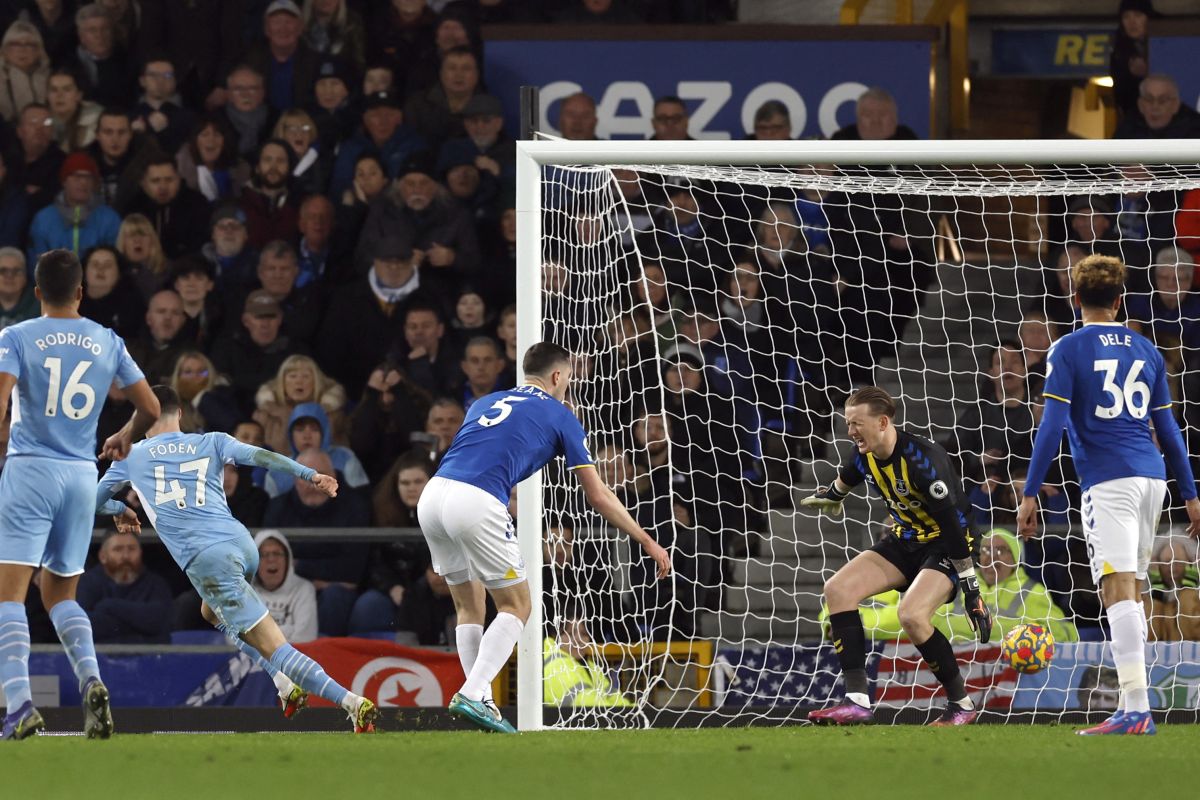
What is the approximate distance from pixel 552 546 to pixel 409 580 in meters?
1.50

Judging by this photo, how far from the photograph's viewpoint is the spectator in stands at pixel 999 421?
10.1 m

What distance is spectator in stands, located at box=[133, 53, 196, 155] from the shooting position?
12.1 m

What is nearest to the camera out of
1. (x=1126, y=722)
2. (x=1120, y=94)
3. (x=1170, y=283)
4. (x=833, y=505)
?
(x=1126, y=722)

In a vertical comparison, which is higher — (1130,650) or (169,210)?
(169,210)

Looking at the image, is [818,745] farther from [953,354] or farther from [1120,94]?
[1120,94]

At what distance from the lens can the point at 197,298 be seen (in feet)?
37.3

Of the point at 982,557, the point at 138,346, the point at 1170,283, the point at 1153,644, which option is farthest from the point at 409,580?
the point at 1170,283

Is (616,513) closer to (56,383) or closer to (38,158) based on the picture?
(56,383)

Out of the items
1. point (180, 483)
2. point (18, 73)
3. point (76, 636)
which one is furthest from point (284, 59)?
point (76, 636)

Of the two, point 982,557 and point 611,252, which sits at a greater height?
point 611,252

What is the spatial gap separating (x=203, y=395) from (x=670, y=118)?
3.59m

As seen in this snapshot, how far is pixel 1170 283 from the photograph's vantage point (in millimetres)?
10328

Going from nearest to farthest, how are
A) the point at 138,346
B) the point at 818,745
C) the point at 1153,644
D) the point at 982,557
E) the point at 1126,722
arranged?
the point at 818,745 → the point at 1126,722 → the point at 1153,644 → the point at 982,557 → the point at 138,346

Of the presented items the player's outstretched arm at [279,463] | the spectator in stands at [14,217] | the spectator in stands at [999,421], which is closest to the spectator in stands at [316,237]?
the spectator in stands at [14,217]
